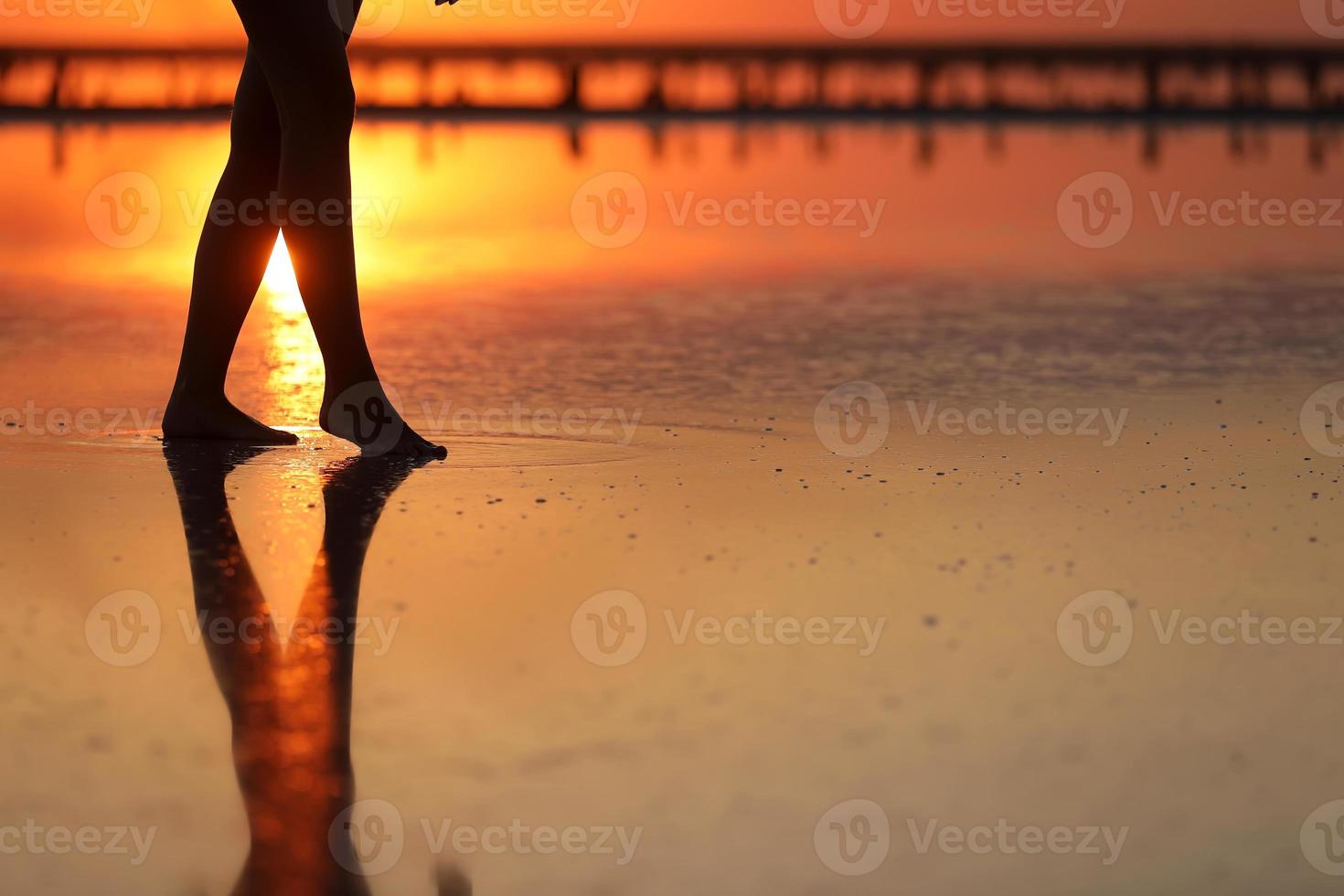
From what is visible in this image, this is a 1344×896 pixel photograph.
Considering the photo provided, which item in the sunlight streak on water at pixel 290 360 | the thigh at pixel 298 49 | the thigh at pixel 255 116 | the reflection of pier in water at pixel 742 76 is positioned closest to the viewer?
the thigh at pixel 298 49

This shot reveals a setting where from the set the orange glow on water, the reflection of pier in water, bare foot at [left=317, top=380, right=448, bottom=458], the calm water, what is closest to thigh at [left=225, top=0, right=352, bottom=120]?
bare foot at [left=317, top=380, right=448, bottom=458]

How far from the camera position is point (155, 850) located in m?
1.77

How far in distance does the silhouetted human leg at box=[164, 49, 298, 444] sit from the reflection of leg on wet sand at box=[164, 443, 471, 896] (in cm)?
44

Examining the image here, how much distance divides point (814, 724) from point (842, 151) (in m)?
19.1

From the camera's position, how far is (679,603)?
2703mm

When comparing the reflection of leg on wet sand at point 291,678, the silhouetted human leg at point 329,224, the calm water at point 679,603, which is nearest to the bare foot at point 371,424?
the silhouetted human leg at point 329,224

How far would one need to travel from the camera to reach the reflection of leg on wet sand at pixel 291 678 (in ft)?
5.79

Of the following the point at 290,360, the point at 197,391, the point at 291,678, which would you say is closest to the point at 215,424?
the point at 197,391

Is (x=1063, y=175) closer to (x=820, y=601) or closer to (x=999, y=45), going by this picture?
(x=820, y=601)

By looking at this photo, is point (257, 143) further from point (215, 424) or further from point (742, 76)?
point (742, 76)

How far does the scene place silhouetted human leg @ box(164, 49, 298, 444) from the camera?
4020 mm

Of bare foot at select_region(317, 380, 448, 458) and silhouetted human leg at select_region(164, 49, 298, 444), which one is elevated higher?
silhouetted human leg at select_region(164, 49, 298, 444)

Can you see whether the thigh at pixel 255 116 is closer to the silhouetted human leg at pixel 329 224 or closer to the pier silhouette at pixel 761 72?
the silhouetted human leg at pixel 329 224

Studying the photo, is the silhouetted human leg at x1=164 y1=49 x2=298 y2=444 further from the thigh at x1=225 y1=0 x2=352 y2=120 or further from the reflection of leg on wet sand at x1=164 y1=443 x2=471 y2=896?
the reflection of leg on wet sand at x1=164 y1=443 x2=471 y2=896
